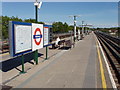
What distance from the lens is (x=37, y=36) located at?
9.80 m

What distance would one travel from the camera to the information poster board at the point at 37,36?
9.25 meters

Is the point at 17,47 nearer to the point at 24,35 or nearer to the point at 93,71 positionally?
the point at 24,35

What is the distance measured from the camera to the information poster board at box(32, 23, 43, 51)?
9.25 metres

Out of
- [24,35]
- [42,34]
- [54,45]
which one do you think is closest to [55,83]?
[24,35]

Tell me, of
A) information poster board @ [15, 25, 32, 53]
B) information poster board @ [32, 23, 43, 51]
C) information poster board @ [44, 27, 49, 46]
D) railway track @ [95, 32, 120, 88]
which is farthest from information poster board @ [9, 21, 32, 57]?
railway track @ [95, 32, 120, 88]

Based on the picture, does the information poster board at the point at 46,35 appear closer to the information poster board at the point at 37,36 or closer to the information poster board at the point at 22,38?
the information poster board at the point at 37,36

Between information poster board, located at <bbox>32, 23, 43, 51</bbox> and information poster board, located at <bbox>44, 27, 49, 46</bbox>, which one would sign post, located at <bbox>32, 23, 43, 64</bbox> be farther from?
information poster board, located at <bbox>44, 27, 49, 46</bbox>

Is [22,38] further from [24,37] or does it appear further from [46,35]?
[46,35]

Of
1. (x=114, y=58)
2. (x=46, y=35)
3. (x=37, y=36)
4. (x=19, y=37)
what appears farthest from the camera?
(x=114, y=58)

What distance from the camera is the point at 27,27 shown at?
843cm

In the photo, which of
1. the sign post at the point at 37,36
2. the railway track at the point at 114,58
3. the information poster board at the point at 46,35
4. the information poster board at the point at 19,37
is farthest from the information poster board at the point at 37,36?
the railway track at the point at 114,58

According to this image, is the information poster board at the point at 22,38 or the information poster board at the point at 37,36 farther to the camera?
the information poster board at the point at 37,36

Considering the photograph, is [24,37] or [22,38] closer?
[22,38]

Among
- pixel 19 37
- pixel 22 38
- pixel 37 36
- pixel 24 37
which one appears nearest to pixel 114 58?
pixel 37 36
